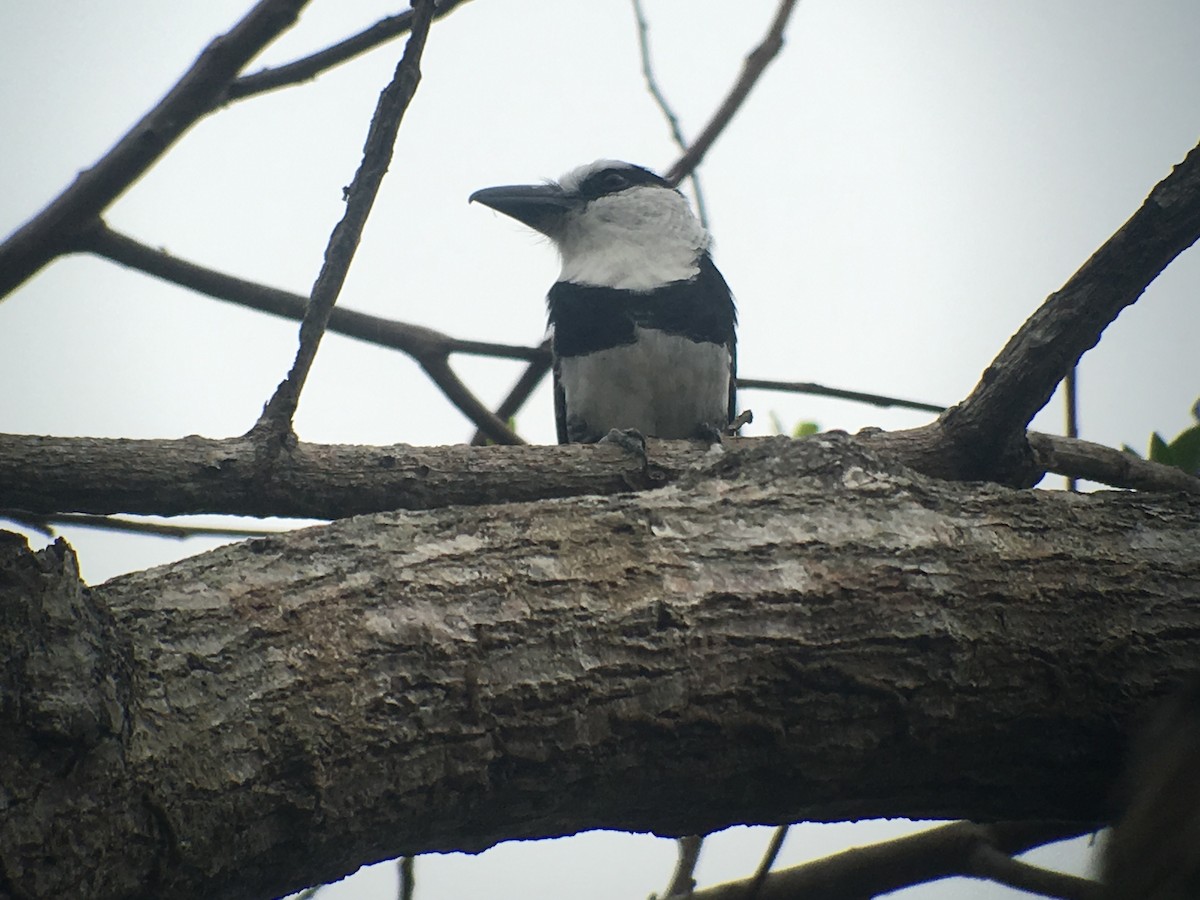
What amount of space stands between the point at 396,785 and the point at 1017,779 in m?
0.89

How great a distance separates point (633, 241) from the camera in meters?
4.06

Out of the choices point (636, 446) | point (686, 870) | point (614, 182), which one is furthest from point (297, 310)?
point (614, 182)

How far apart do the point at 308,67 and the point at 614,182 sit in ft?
6.36

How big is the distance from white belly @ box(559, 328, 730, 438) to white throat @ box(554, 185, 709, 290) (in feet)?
0.95

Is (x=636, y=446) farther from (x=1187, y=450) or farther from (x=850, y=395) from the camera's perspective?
(x=1187, y=450)

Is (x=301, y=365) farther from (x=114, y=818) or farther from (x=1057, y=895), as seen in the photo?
(x=1057, y=895)

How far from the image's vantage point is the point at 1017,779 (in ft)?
5.15

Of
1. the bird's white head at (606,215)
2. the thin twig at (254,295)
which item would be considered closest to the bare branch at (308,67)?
the thin twig at (254,295)

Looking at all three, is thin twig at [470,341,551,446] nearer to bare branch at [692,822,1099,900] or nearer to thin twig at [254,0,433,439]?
thin twig at [254,0,433,439]

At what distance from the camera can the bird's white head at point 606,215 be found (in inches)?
157

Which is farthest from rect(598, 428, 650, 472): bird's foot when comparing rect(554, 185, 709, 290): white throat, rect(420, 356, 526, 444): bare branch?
rect(554, 185, 709, 290): white throat

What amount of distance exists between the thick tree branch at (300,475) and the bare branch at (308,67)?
1.00 meters

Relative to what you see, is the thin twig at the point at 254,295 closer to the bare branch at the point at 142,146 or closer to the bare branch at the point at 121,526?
the bare branch at the point at 142,146

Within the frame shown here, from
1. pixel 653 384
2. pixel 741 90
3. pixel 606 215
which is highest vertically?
pixel 606 215
